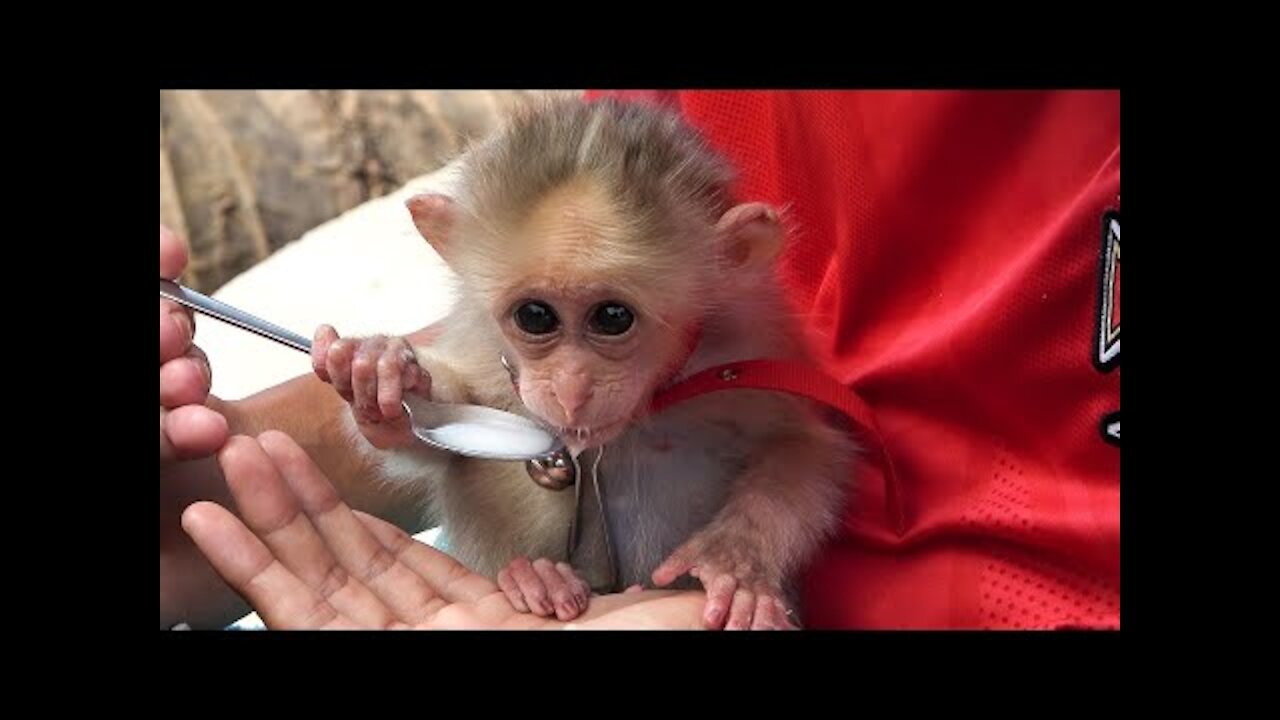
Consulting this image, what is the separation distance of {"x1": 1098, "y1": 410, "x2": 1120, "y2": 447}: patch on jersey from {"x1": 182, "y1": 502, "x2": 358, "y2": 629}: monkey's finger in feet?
2.72

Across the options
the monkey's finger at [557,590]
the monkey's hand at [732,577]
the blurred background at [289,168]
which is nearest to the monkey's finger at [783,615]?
the monkey's hand at [732,577]

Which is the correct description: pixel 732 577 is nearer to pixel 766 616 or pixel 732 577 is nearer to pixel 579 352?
pixel 766 616

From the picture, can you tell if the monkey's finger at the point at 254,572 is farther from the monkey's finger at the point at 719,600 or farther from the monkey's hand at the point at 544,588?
the monkey's finger at the point at 719,600

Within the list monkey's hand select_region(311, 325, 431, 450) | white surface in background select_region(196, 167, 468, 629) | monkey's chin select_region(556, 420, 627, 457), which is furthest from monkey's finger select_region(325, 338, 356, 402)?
white surface in background select_region(196, 167, 468, 629)

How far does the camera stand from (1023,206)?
60.2 inches

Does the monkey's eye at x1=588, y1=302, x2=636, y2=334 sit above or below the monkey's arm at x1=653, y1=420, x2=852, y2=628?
above

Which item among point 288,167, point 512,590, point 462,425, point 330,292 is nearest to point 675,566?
point 512,590

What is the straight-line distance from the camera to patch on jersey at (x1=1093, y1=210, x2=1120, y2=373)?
54.3 inches

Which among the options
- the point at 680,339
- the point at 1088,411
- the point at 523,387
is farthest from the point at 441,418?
the point at 1088,411

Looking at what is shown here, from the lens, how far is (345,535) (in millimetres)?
1484

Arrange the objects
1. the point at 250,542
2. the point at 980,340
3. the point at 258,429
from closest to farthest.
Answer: the point at 250,542 < the point at 980,340 < the point at 258,429

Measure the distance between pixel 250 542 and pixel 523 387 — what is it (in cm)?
34

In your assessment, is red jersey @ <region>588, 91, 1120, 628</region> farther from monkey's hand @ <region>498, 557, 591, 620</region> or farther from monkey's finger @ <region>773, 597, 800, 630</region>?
monkey's hand @ <region>498, 557, 591, 620</region>

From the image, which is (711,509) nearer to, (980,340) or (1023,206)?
(980,340)
